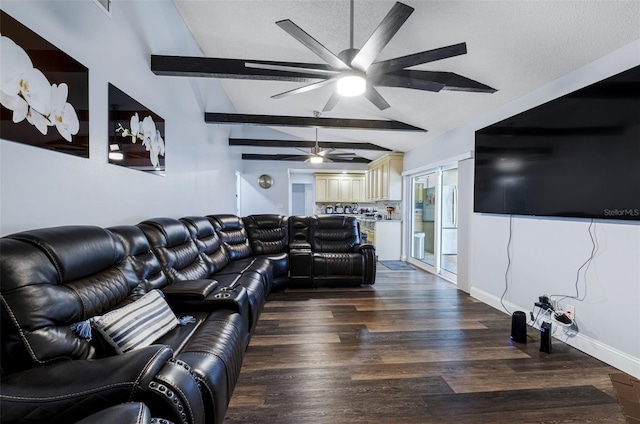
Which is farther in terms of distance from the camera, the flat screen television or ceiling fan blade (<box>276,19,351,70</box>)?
the flat screen television

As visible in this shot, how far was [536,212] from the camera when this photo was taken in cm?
267

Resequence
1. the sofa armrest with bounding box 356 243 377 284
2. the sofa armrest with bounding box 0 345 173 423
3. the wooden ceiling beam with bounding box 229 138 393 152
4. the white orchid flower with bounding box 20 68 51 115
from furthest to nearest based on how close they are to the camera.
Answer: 1. the wooden ceiling beam with bounding box 229 138 393 152
2. the sofa armrest with bounding box 356 243 377 284
3. the white orchid flower with bounding box 20 68 51 115
4. the sofa armrest with bounding box 0 345 173 423

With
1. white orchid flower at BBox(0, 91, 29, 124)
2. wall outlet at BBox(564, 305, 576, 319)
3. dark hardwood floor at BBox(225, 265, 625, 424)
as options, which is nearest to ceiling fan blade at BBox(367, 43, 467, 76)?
white orchid flower at BBox(0, 91, 29, 124)

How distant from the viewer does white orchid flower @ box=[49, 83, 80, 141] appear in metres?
1.48

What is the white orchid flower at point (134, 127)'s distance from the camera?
225 centimetres

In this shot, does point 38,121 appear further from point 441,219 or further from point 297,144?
point 441,219

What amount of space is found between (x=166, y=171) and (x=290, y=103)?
2.75 m

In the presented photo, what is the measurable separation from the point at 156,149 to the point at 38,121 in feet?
4.17

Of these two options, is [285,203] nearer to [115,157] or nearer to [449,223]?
[449,223]

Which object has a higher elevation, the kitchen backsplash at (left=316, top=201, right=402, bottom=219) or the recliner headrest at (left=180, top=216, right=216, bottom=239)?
the kitchen backsplash at (left=316, top=201, right=402, bottom=219)

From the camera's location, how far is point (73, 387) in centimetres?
93

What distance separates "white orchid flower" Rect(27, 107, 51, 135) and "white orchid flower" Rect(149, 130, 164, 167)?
3.65ft

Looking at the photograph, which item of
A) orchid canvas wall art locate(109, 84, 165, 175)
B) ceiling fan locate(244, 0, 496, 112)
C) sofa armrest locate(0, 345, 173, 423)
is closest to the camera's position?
sofa armrest locate(0, 345, 173, 423)

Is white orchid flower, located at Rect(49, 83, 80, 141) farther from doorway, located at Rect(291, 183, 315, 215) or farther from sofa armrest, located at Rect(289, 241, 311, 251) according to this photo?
doorway, located at Rect(291, 183, 315, 215)
